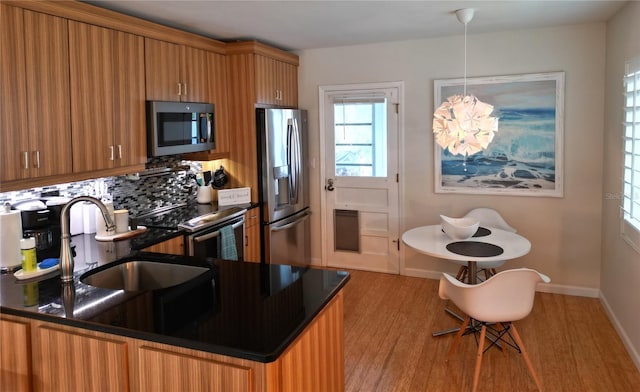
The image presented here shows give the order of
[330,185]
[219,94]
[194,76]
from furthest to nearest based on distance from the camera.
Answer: [330,185] → [219,94] → [194,76]

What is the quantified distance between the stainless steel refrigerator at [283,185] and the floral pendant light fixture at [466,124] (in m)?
1.78

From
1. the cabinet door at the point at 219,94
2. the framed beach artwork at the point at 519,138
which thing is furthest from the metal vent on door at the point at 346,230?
the cabinet door at the point at 219,94

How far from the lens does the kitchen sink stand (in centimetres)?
250

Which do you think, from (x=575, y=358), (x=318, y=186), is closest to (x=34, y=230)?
(x=318, y=186)

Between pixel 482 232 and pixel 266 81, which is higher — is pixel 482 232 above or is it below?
below

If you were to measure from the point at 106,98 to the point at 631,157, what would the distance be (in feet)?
11.9

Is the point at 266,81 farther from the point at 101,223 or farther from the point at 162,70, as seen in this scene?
the point at 101,223

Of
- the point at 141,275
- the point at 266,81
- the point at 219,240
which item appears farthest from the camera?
the point at 266,81

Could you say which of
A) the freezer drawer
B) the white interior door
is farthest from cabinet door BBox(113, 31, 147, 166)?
the white interior door

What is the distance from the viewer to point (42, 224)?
9.63 ft

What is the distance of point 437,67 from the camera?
4.86 metres

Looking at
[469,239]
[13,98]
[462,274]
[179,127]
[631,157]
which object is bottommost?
[462,274]

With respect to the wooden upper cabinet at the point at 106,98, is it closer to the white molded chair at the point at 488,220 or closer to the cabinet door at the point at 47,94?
the cabinet door at the point at 47,94

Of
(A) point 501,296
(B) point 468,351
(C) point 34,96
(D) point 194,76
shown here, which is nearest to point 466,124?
(A) point 501,296
